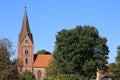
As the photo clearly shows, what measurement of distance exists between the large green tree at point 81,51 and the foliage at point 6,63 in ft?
68.1

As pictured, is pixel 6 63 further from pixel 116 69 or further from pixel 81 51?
pixel 116 69

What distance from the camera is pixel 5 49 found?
70188 millimetres

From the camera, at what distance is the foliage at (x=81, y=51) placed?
89.9m

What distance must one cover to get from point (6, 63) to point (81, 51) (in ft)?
78.7

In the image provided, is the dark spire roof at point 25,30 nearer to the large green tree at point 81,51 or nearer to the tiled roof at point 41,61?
the tiled roof at point 41,61

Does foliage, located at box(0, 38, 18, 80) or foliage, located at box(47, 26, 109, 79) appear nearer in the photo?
foliage, located at box(0, 38, 18, 80)

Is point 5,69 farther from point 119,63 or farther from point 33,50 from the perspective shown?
point 33,50

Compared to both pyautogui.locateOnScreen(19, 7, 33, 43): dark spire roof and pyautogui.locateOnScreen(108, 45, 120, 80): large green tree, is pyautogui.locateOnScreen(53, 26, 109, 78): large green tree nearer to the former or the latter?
pyautogui.locateOnScreen(108, 45, 120, 80): large green tree

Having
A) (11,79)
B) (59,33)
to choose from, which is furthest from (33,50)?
(11,79)

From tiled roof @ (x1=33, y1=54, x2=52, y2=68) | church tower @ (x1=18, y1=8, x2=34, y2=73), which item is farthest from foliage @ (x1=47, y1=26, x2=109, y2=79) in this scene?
tiled roof @ (x1=33, y1=54, x2=52, y2=68)

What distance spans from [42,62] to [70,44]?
69.7 m

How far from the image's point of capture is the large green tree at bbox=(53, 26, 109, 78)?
89.9m

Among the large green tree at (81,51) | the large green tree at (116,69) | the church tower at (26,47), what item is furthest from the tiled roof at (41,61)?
the large green tree at (81,51)

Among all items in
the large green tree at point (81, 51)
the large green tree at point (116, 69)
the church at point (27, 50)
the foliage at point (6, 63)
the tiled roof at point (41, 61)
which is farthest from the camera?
the tiled roof at point (41, 61)
